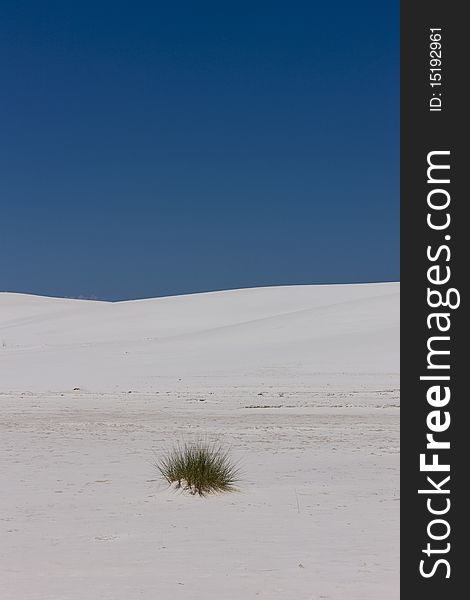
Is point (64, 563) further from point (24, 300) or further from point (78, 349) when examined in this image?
point (24, 300)

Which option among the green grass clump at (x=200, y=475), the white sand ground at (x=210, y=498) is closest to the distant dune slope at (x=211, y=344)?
the white sand ground at (x=210, y=498)

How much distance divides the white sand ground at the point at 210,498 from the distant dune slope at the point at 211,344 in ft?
0.64

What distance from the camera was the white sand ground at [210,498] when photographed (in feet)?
21.2

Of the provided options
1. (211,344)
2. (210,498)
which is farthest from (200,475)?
(211,344)

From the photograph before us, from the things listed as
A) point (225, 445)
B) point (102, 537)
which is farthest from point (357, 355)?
point (102, 537)

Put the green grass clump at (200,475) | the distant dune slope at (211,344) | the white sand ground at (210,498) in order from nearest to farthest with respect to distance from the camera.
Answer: the white sand ground at (210,498) → the green grass clump at (200,475) → the distant dune slope at (211,344)

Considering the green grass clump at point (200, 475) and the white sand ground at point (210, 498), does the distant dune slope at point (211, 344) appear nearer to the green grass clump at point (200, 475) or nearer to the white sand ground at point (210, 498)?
the white sand ground at point (210, 498)

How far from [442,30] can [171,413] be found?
469 inches

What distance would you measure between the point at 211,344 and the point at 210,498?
25.7 metres

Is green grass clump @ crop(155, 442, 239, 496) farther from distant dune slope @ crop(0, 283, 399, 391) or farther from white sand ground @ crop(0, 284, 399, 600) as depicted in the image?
distant dune slope @ crop(0, 283, 399, 391)

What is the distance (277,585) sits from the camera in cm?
619

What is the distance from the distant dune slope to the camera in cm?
2656

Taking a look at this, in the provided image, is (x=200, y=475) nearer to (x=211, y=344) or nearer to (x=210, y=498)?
(x=210, y=498)

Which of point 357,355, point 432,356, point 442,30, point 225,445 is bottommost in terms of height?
point 432,356
